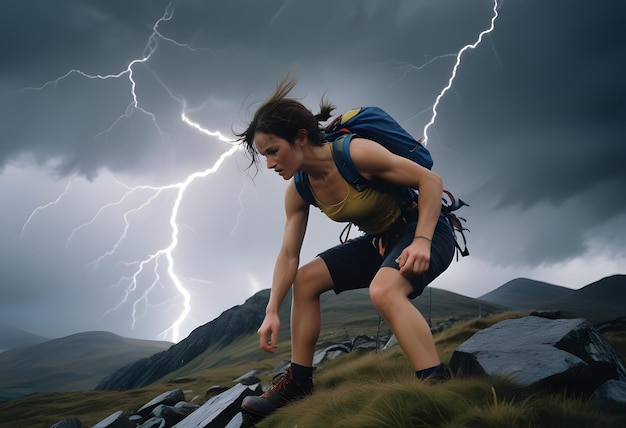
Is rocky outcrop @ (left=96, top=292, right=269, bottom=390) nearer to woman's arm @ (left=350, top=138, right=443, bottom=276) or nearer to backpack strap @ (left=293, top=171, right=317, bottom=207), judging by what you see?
backpack strap @ (left=293, top=171, right=317, bottom=207)

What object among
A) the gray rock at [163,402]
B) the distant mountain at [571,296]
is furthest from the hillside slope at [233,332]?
the gray rock at [163,402]

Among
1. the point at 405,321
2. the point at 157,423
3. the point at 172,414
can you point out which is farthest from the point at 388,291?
the point at 172,414

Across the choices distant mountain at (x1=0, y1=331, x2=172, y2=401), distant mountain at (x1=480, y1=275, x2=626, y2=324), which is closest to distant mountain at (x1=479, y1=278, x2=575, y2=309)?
distant mountain at (x1=480, y1=275, x2=626, y2=324)

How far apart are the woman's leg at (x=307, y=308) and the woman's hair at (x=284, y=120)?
112cm

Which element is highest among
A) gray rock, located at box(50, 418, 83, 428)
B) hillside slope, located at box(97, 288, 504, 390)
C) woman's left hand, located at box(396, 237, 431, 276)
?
hillside slope, located at box(97, 288, 504, 390)

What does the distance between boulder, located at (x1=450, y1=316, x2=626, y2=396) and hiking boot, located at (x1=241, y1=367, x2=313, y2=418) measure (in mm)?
1362

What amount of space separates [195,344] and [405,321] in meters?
106

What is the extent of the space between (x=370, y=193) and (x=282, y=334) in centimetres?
8049

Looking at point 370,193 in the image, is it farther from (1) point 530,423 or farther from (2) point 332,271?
(1) point 530,423

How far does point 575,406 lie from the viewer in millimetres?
2754

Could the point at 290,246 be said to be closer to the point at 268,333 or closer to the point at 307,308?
the point at 307,308

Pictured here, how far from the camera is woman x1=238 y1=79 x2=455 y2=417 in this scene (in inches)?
121

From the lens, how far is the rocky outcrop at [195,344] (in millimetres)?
93688

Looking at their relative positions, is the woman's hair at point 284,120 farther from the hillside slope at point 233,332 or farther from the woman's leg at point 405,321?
the hillside slope at point 233,332
